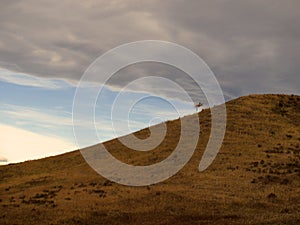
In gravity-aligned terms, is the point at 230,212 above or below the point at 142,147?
below

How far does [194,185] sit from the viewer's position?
134 ft

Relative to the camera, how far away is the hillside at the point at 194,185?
1228 inches

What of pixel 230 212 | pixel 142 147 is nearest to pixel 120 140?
pixel 142 147

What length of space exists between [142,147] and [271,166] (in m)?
20.7

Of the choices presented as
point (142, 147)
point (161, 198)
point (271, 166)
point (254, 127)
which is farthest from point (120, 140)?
point (161, 198)

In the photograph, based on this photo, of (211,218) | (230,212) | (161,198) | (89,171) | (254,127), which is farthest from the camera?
(254,127)

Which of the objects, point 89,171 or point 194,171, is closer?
point 194,171

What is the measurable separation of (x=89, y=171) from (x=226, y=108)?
26.2 meters

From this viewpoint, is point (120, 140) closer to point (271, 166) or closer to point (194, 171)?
point (194, 171)

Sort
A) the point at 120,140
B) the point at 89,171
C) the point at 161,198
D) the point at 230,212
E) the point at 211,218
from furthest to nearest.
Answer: the point at 120,140
the point at 89,171
the point at 161,198
the point at 230,212
the point at 211,218

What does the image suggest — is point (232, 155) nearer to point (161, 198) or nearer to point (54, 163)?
point (161, 198)

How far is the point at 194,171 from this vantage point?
46.3 m

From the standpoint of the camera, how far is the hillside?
1228 inches

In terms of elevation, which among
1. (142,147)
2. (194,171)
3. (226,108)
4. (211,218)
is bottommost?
(211,218)
